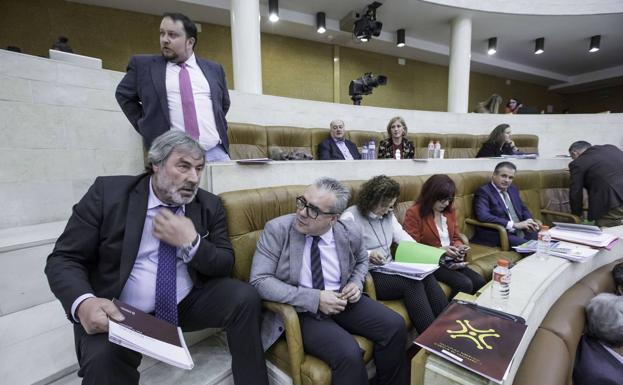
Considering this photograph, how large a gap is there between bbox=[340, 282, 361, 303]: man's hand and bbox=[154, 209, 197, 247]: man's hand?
72cm

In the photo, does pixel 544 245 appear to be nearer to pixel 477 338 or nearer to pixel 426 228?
pixel 426 228

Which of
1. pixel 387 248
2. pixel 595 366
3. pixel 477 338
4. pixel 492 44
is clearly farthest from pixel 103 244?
pixel 492 44

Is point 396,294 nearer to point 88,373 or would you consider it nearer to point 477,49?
point 88,373

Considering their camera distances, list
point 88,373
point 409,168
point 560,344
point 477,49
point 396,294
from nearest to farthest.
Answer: point 88,373 < point 560,344 < point 396,294 < point 409,168 < point 477,49

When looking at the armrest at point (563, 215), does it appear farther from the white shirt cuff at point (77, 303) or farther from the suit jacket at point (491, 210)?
the white shirt cuff at point (77, 303)

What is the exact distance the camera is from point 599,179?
2826 mm

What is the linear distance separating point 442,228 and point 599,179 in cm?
207

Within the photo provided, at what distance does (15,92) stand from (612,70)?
13482 millimetres

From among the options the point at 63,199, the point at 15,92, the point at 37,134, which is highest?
the point at 15,92

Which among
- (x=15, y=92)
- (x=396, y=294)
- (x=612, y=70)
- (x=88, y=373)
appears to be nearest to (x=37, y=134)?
(x=15, y=92)

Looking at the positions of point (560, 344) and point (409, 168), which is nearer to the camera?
point (560, 344)

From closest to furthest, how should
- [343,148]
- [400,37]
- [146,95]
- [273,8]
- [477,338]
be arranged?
[477,338] → [146,95] → [343,148] → [273,8] → [400,37]

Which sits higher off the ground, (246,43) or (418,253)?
(246,43)

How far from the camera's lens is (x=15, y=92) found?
6.35 feet
